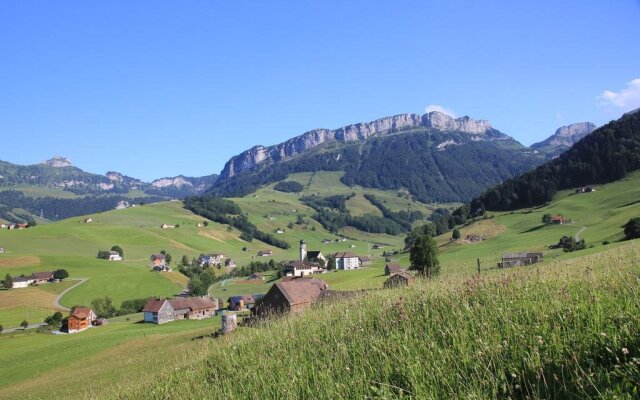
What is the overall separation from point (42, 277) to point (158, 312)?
4546cm

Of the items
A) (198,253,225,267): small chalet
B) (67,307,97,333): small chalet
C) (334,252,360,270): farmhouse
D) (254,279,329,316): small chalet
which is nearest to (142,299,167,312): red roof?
(67,307,97,333): small chalet

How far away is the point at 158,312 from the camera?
77.6m

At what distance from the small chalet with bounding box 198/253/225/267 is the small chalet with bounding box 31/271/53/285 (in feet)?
143

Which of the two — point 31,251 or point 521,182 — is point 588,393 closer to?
point 31,251

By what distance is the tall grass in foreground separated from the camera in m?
4.68

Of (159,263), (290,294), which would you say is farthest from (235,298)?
(159,263)

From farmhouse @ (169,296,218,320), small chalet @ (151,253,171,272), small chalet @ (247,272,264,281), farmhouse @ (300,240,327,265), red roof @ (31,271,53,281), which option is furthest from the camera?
farmhouse @ (300,240,327,265)

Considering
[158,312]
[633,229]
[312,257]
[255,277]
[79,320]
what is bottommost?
[158,312]

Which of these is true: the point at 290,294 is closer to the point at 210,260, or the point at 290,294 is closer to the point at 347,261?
the point at 347,261

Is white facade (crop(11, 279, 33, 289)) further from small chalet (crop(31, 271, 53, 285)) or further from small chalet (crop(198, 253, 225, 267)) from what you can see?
small chalet (crop(198, 253, 225, 267))

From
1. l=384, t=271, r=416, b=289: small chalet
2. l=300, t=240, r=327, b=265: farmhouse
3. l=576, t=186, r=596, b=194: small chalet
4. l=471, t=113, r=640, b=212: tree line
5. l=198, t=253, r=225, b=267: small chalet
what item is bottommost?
l=300, t=240, r=327, b=265: farmhouse

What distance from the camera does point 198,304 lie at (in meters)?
84.6

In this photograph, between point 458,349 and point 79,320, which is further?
point 79,320

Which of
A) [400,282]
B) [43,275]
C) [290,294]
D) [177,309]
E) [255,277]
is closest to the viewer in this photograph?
[400,282]
